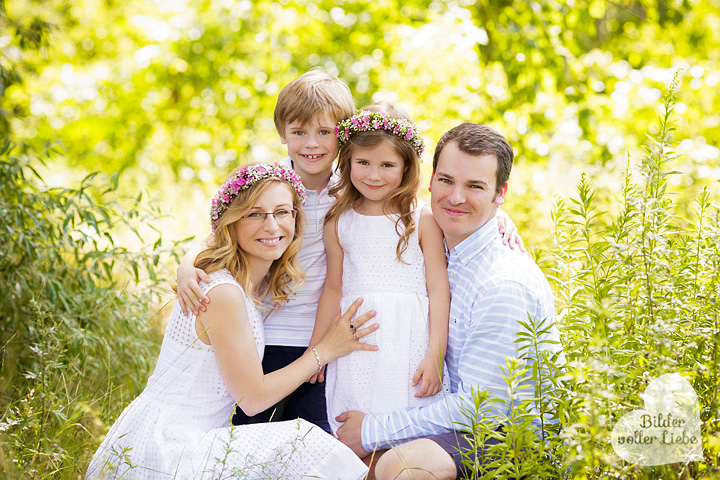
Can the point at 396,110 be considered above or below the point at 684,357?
above

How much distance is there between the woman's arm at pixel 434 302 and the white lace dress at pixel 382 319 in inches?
1.7

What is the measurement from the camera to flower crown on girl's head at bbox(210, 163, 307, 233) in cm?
304

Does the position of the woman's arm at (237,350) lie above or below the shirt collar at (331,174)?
below

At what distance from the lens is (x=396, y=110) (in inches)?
130

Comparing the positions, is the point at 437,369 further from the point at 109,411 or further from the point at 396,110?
the point at 109,411

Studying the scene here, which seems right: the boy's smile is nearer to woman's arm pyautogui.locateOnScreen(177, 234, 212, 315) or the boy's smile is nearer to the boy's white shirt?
the boy's white shirt

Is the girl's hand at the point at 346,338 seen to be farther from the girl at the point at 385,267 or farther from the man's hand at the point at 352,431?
the man's hand at the point at 352,431

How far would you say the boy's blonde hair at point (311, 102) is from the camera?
10.9ft

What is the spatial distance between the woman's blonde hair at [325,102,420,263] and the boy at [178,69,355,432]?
0.45 feet

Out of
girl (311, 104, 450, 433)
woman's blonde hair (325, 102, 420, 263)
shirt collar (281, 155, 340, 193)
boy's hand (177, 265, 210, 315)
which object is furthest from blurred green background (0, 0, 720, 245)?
girl (311, 104, 450, 433)

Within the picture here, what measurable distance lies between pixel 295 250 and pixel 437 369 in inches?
36.8

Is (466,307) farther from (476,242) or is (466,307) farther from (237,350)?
(237,350)

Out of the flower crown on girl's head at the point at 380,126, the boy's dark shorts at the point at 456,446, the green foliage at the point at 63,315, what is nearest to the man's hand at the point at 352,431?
the boy's dark shorts at the point at 456,446

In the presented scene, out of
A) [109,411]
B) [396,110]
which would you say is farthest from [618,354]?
[109,411]
